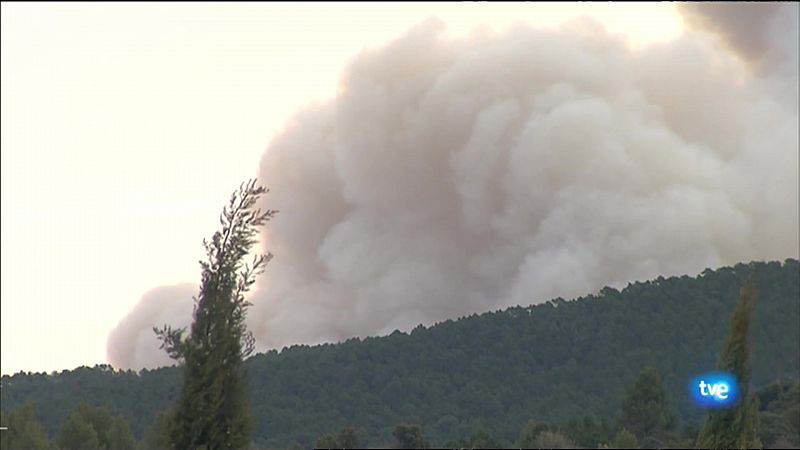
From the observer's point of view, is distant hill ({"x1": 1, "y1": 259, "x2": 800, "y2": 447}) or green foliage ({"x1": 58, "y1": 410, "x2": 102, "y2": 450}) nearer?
green foliage ({"x1": 58, "y1": 410, "x2": 102, "y2": 450})

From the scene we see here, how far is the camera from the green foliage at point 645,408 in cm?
5074

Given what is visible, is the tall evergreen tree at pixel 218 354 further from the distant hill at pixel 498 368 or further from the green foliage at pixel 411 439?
the distant hill at pixel 498 368

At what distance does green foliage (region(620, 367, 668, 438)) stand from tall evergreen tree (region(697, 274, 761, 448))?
23798 mm

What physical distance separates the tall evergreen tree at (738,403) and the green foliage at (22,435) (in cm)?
2217

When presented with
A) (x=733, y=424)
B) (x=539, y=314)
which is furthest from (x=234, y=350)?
(x=539, y=314)

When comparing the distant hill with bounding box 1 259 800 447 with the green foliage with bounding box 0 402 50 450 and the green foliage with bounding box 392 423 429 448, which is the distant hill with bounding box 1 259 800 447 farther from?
the green foliage with bounding box 392 423 429 448

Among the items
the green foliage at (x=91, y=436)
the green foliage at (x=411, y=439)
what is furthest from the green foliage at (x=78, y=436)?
the green foliage at (x=411, y=439)

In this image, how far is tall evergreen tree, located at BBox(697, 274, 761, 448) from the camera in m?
26.0

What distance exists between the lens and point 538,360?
7056cm

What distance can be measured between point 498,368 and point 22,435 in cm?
3002

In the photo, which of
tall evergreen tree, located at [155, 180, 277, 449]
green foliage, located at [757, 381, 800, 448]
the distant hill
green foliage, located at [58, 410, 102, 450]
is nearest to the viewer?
tall evergreen tree, located at [155, 180, 277, 449]

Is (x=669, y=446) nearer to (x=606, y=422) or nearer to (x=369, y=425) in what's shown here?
(x=606, y=422)

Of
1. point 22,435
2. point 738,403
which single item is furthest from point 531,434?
point 738,403

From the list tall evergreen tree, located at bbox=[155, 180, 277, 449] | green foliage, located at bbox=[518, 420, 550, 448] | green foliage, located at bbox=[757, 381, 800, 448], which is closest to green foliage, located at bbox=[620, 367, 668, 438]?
green foliage, located at bbox=[518, 420, 550, 448]
